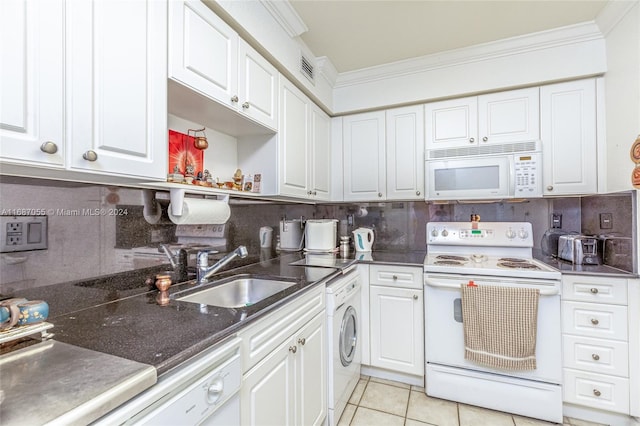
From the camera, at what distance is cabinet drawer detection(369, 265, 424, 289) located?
6.90ft

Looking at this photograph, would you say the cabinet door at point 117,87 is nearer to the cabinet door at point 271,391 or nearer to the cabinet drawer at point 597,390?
the cabinet door at point 271,391

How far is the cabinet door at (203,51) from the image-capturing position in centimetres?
115

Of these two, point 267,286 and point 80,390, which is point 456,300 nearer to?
point 267,286

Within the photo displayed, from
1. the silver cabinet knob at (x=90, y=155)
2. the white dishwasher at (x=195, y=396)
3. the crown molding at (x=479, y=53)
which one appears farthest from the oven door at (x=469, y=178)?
the silver cabinet knob at (x=90, y=155)

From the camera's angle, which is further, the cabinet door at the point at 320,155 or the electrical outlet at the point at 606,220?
the cabinet door at the point at 320,155

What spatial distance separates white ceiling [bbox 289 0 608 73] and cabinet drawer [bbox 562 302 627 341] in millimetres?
1798

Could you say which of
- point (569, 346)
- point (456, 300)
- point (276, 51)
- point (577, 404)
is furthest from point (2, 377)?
point (577, 404)

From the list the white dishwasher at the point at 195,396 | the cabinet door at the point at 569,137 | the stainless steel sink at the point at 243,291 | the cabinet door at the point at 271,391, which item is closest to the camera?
the white dishwasher at the point at 195,396

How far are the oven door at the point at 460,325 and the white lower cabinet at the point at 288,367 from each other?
0.84 meters

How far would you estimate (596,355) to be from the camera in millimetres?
1738

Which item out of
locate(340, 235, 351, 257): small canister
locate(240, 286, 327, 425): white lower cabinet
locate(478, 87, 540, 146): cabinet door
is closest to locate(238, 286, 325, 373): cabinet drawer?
locate(240, 286, 327, 425): white lower cabinet

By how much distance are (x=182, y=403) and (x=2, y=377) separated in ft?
1.19

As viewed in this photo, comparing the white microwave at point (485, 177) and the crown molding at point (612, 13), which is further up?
the crown molding at point (612, 13)

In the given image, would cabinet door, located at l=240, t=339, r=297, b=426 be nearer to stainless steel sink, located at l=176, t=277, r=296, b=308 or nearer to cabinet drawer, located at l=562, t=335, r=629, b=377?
stainless steel sink, located at l=176, t=277, r=296, b=308
